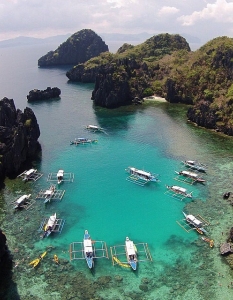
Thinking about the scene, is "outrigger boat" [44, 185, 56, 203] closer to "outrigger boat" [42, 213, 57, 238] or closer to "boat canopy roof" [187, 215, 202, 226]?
"outrigger boat" [42, 213, 57, 238]

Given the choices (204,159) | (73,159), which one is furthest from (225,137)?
(73,159)

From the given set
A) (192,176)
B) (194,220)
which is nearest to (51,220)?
(194,220)

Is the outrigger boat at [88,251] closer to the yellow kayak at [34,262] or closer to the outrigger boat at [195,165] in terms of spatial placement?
the yellow kayak at [34,262]

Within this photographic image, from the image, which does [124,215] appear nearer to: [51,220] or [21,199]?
[51,220]

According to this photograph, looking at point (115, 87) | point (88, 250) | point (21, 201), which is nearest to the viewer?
point (88, 250)

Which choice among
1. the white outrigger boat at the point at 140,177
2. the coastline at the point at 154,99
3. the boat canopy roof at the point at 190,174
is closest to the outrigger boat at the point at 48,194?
the white outrigger boat at the point at 140,177

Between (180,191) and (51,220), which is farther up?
(180,191)
